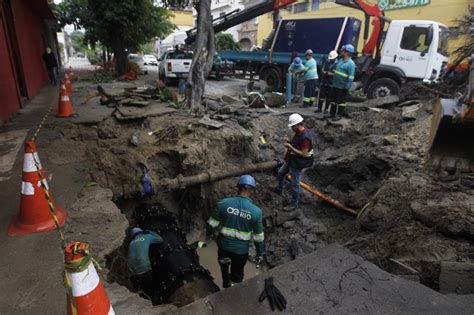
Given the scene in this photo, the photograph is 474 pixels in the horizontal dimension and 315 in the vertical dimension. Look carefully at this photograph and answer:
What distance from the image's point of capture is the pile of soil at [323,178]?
3.79 metres

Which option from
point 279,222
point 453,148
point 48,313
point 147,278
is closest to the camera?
point 48,313

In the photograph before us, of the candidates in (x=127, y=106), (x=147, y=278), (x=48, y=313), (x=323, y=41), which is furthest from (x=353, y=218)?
(x=323, y=41)

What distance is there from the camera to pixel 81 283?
1.71 m

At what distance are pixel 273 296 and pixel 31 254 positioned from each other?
2.13 m

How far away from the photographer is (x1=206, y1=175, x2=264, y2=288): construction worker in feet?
12.3

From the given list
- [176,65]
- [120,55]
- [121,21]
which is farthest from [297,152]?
[120,55]

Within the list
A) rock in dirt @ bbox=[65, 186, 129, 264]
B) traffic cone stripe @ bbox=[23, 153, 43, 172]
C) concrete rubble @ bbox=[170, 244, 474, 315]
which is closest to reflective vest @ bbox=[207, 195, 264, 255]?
concrete rubble @ bbox=[170, 244, 474, 315]

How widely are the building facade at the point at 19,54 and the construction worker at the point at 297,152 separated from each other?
600 cm

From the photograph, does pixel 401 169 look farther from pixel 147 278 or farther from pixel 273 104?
pixel 273 104

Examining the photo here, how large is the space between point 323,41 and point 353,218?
9320 millimetres

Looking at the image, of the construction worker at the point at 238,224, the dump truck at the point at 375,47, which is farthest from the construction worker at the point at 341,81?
the construction worker at the point at 238,224

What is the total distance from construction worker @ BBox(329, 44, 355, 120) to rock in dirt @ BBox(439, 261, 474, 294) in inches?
240

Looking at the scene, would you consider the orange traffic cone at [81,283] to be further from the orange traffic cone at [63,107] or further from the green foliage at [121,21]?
the green foliage at [121,21]

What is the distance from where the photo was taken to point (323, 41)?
1288cm
